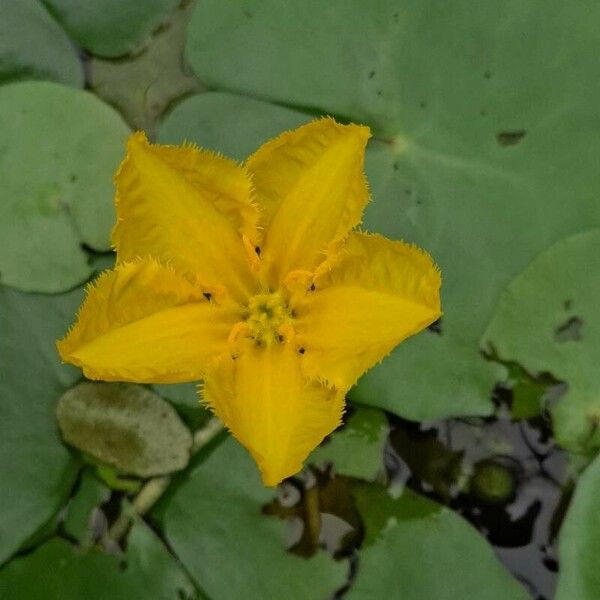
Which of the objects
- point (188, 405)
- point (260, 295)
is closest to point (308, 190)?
point (260, 295)

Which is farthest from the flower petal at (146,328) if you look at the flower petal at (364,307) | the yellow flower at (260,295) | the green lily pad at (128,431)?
the green lily pad at (128,431)

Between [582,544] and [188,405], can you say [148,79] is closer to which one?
[188,405]

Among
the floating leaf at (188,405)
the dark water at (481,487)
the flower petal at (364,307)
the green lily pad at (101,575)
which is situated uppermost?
the flower petal at (364,307)

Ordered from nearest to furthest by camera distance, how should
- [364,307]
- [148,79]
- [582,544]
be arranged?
1. [364,307]
2. [582,544]
3. [148,79]

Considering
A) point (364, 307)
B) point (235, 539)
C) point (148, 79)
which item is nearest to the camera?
point (364, 307)

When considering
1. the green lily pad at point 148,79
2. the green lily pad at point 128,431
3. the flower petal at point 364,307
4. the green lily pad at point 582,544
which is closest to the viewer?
the flower petal at point 364,307

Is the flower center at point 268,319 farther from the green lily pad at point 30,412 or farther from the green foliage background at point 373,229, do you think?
the green lily pad at point 30,412

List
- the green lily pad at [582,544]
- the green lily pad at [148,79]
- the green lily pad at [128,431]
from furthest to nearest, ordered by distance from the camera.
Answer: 1. the green lily pad at [148,79]
2. the green lily pad at [128,431]
3. the green lily pad at [582,544]
